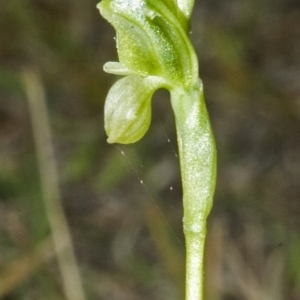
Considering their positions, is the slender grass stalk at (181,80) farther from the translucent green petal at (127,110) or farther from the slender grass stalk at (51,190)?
the slender grass stalk at (51,190)

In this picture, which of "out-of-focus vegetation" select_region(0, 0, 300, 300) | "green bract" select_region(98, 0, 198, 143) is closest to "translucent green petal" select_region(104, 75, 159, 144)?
"green bract" select_region(98, 0, 198, 143)

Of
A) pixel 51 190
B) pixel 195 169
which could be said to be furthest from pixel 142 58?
pixel 51 190

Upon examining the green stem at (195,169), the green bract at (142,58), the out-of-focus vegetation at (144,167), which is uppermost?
the green bract at (142,58)

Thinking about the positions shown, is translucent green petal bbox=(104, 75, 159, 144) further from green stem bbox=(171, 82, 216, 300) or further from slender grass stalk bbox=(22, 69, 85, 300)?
slender grass stalk bbox=(22, 69, 85, 300)

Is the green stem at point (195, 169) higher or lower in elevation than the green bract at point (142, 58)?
lower

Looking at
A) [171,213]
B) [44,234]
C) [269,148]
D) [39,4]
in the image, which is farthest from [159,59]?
[39,4]

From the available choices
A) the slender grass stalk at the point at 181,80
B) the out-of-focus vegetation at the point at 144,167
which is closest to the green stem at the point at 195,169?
the slender grass stalk at the point at 181,80

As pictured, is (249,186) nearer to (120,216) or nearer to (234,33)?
(120,216)
